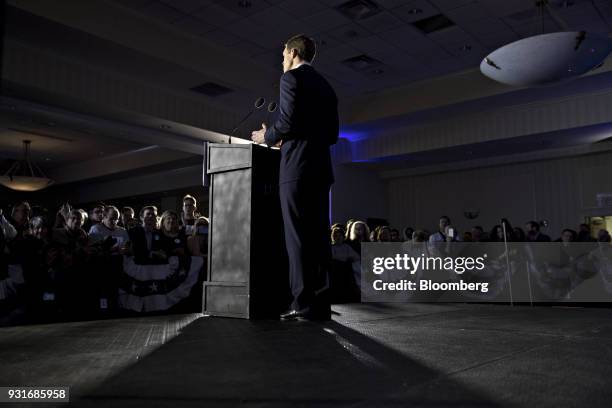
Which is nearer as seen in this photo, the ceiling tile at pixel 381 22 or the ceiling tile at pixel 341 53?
the ceiling tile at pixel 381 22

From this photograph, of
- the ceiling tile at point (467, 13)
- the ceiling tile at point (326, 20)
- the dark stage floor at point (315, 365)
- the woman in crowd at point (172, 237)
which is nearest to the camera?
the dark stage floor at point (315, 365)

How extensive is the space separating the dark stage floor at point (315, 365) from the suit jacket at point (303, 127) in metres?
0.62

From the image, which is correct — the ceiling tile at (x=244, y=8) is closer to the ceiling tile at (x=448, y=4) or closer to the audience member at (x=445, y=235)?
the ceiling tile at (x=448, y=4)

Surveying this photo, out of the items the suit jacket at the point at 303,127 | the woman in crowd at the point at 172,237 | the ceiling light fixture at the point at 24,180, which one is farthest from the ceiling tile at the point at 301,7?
the ceiling light fixture at the point at 24,180

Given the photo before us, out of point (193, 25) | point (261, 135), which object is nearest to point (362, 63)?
point (193, 25)

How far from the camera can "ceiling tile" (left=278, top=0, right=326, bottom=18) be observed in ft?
19.1

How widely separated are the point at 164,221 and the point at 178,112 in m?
4.33

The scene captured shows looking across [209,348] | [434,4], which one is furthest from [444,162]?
[209,348]

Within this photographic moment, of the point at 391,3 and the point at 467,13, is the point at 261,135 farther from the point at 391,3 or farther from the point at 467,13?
the point at 467,13

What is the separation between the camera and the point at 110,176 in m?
12.5

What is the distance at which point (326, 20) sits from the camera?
6238mm

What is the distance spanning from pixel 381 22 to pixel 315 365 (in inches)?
229

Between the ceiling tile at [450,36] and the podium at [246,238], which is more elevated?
the ceiling tile at [450,36]

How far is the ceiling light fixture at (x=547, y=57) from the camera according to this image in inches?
172
